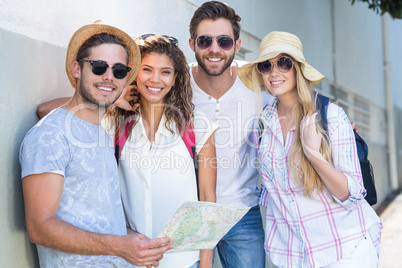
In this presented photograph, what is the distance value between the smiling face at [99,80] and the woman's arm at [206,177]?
2.14 ft

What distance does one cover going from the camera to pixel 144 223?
254cm

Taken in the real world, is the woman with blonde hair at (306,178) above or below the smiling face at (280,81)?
below

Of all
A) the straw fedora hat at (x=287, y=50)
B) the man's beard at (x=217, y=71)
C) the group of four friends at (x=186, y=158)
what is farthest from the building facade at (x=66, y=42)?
the straw fedora hat at (x=287, y=50)

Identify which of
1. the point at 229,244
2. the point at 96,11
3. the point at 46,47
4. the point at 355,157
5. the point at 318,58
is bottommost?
the point at 229,244

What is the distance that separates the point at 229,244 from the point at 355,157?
1.13 m

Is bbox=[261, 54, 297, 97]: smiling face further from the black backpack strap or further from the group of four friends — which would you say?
the black backpack strap

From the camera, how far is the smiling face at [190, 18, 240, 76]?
3.25 meters

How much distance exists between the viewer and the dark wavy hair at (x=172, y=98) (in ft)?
8.84

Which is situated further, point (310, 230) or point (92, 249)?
point (310, 230)

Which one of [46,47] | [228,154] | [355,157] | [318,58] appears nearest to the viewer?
[46,47]

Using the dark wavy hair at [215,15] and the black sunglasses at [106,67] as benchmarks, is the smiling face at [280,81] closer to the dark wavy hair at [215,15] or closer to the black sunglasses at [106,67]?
the dark wavy hair at [215,15]

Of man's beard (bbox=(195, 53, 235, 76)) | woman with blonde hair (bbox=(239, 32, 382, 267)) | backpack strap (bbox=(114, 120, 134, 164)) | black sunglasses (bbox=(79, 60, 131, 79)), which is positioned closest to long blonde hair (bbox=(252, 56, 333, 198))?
woman with blonde hair (bbox=(239, 32, 382, 267))

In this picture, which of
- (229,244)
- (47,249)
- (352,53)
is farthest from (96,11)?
(352,53)

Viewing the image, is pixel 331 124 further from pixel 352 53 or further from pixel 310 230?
pixel 352 53
